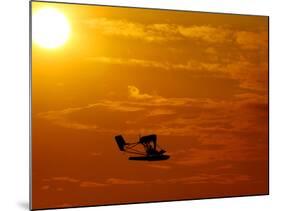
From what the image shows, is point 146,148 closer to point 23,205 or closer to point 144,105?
point 144,105

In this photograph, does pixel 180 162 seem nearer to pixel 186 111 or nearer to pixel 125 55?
pixel 186 111

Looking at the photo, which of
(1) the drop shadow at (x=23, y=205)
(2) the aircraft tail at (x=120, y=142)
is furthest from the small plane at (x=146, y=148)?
(1) the drop shadow at (x=23, y=205)

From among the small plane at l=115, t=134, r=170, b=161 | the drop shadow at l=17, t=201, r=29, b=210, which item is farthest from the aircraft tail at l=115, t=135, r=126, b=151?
the drop shadow at l=17, t=201, r=29, b=210

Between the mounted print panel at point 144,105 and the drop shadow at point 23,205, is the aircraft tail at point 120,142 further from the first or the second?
the drop shadow at point 23,205

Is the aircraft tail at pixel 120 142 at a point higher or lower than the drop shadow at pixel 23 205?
higher

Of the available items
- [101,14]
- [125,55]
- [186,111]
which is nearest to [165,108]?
[186,111]

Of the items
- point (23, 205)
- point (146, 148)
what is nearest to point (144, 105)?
point (146, 148)
